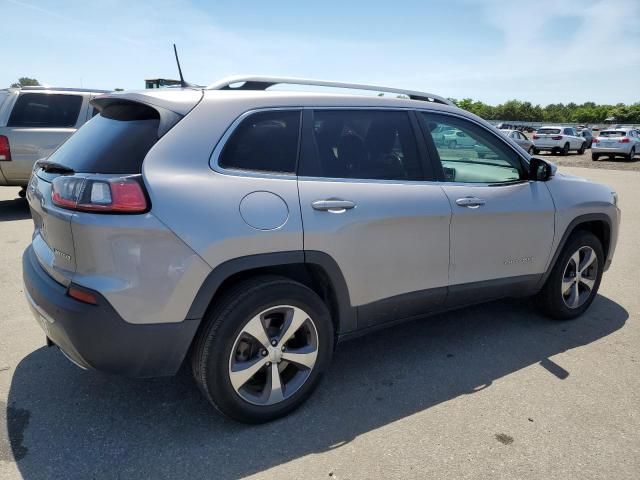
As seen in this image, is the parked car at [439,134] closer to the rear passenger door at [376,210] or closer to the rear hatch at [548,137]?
the rear passenger door at [376,210]

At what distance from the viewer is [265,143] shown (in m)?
2.63

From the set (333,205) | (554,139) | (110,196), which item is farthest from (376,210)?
(554,139)

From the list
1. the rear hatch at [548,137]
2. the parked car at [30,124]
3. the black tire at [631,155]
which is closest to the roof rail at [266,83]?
the parked car at [30,124]

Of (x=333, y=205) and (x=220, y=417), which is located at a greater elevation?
(x=333, y=205)

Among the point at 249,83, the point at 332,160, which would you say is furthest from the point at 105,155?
the point at 332,160

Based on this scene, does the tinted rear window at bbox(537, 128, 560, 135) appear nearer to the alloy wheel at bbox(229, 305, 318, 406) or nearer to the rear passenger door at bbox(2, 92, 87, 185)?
the rear passenger door at bbox(2, 92, 87, 185)

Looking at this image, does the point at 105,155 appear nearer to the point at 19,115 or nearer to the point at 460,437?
the point at 460,437

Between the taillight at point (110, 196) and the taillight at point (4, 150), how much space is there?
22.0ft

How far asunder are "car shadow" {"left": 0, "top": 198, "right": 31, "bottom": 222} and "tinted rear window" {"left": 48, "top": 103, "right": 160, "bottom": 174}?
5.99 meters

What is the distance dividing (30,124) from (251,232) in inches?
286

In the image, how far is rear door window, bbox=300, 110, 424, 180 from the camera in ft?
9.25

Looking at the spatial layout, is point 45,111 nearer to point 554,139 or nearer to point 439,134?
point 439,134

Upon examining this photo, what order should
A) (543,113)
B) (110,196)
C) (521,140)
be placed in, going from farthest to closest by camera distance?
(543,113)
(521,140)
(110,196)

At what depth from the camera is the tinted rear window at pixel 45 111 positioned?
25.8 ft
